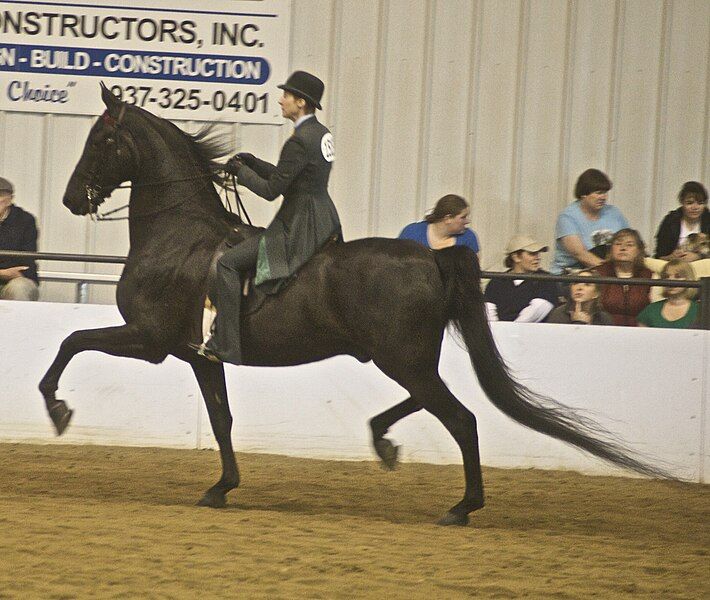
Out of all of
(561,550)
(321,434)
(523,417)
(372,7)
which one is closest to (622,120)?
(372,7)

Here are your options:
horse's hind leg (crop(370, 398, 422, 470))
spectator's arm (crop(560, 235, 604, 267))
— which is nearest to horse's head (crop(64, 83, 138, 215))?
horse's hind leg (crop(370, 398, 422, 470))

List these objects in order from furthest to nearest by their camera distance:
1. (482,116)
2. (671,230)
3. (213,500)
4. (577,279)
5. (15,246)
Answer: (482,116), (671,230), (15,246), (577,279), (213,500)

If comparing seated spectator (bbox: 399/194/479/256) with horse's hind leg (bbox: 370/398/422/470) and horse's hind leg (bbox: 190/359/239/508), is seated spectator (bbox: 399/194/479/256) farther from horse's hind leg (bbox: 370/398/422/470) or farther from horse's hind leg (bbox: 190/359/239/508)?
horse's hind leg (bbox: 190/359/239/508)

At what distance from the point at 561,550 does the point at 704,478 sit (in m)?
2.70

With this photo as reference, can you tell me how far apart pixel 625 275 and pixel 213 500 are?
10.9 ft

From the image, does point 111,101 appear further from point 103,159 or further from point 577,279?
point 577,279

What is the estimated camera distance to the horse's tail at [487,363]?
5.61m

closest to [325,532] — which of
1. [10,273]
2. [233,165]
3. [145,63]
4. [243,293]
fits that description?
[243,293]

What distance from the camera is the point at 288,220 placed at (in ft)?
18.7

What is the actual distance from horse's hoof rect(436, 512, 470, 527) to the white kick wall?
1.94m

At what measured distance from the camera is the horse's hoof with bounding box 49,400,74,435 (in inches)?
231

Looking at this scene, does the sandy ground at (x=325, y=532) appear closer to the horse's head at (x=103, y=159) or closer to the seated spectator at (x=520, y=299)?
the seated spectator at (x=520, y=299)

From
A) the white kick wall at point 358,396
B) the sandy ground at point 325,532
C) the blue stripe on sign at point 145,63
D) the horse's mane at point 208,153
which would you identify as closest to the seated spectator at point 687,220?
the white kick wall at point 358,396

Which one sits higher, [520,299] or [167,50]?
[167,50]
